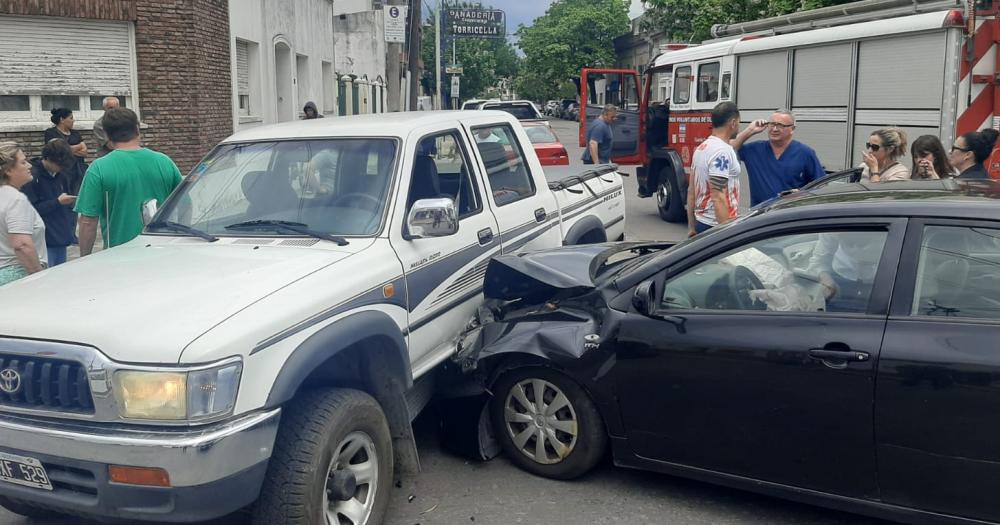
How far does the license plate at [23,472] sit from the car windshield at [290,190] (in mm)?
1536

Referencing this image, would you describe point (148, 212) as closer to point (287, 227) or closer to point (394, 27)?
point (287, 227)

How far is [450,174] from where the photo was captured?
5.21 metres

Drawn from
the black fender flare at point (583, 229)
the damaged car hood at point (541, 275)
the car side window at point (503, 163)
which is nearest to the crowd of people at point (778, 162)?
the black fender flare at point (583, 229)

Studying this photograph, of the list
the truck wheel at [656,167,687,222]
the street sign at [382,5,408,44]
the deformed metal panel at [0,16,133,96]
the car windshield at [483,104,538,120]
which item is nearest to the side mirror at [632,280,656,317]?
the truck wheel at [656,167,687,222]

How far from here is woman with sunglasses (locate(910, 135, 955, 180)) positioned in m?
6.37

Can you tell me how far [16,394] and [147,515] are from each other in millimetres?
703

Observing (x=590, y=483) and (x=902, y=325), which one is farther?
(x=590, y=483)

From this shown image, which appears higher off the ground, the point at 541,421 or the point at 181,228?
the point at 181,228

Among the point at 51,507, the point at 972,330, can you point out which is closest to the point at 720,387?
the point at 972,330

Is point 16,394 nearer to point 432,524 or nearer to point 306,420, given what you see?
point 306,420

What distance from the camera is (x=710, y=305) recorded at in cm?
402

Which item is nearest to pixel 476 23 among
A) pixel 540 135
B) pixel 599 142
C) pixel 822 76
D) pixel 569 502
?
pixel 540 135

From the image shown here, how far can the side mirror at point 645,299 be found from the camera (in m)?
4.03

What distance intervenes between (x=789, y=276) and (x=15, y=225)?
169 inches
